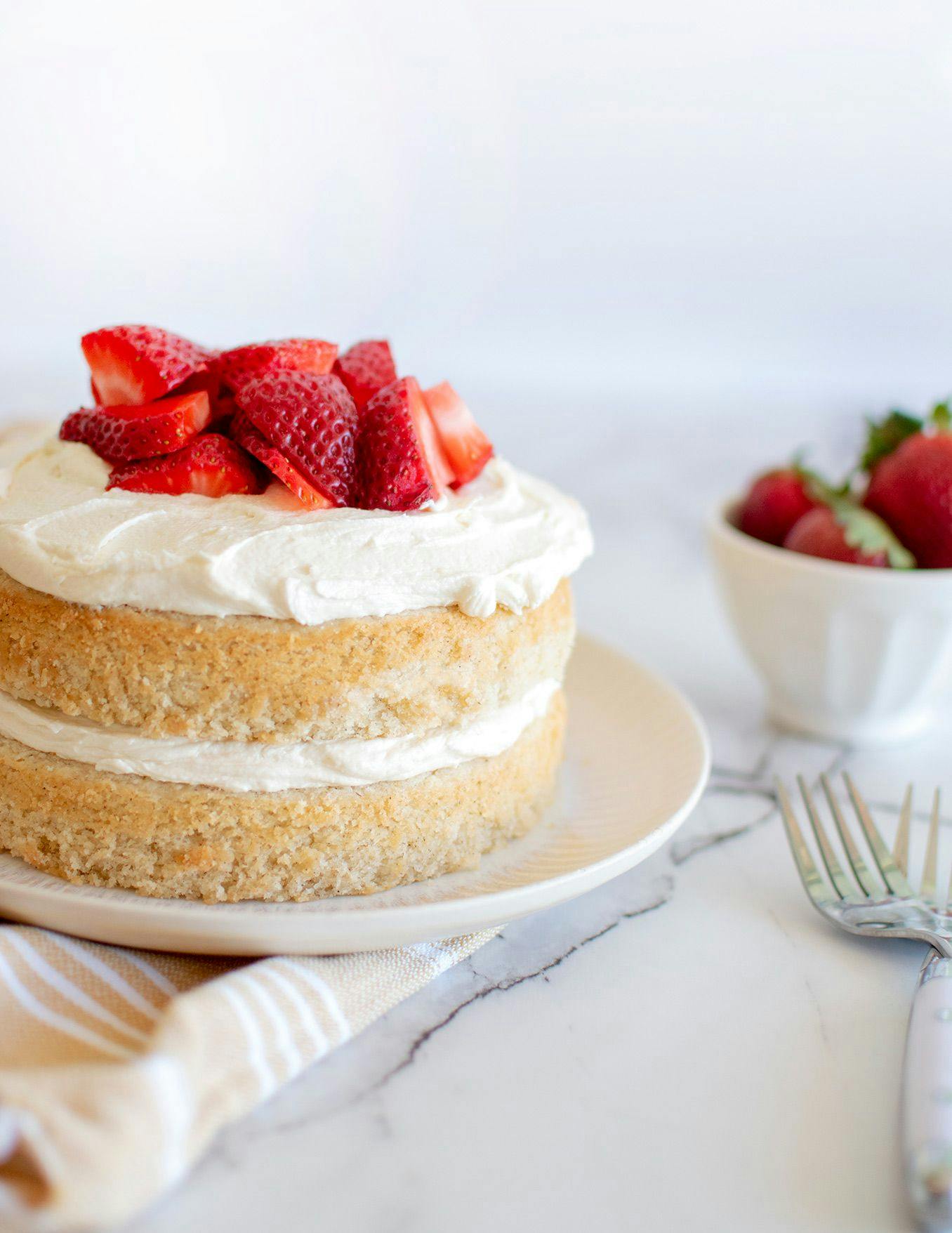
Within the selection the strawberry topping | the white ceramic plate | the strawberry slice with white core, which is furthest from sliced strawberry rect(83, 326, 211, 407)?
the white ceramic plate

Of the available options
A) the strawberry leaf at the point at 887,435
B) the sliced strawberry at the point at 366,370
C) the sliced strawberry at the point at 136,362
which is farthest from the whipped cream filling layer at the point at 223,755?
the strawberry leaf at the point at 887,435

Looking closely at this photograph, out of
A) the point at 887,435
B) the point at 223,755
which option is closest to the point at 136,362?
the point at 223,755

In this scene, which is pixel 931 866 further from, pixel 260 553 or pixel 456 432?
pixel 260 553

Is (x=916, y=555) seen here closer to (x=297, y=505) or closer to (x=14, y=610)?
(x=297, y=505)

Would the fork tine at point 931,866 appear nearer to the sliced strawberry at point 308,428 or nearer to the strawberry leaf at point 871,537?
the strawberry leaf at point 871,537

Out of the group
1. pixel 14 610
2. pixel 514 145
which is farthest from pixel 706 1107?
pixel 514 145

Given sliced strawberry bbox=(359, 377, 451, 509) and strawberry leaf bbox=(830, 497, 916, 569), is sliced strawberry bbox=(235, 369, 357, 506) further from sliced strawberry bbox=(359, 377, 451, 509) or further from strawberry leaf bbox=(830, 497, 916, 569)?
strawberry leaf bbox=(830, 497, 916, 569)
